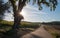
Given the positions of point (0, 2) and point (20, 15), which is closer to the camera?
point (20, 15)

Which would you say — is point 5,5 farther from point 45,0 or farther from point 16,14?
point 45,0

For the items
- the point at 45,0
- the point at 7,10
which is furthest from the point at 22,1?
the point at 7,10

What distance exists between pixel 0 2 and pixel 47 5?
9654 mm

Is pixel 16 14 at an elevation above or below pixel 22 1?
below

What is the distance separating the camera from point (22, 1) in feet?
112

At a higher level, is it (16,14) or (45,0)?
(45,0)

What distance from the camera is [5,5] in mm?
38531

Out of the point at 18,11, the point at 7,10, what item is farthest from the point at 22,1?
the point at 7,10

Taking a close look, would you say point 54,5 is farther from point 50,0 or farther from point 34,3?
point 34,3

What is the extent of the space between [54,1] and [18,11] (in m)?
6.74

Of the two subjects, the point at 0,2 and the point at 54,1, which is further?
the point at 0,2

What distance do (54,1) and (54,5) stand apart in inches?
32.3

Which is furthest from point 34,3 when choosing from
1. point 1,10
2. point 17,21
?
point 1,10

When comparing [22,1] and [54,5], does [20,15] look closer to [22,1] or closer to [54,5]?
[22,1]
